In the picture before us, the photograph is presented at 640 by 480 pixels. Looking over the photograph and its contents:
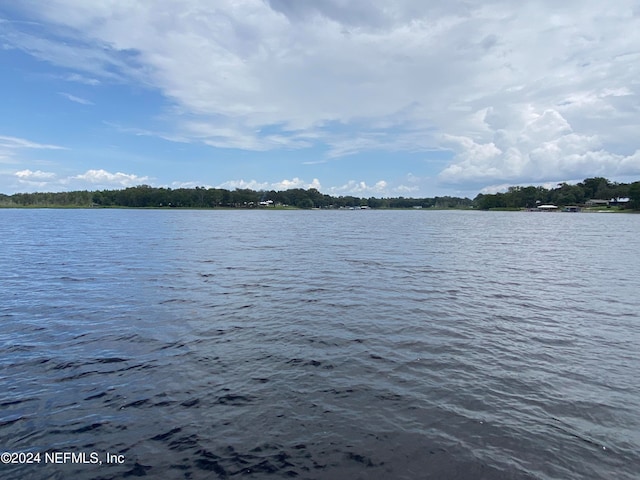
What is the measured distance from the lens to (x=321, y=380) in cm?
1190

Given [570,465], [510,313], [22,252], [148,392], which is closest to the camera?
[570,465]

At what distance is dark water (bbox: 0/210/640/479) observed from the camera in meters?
8.45

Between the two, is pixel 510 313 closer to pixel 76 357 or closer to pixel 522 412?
pixel 522 412

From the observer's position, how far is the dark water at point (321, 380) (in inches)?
332

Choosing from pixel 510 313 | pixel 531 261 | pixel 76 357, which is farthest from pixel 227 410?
pixel 531 261

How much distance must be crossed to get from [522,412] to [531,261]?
1339 inches

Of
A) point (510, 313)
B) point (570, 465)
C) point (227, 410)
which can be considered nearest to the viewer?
point (570, 465)

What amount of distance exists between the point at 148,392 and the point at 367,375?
6.77m

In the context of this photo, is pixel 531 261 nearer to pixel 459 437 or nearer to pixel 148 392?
pixel 459 437

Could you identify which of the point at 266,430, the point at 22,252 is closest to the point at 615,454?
the point at 266,430

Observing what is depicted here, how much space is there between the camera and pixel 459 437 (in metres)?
9.17

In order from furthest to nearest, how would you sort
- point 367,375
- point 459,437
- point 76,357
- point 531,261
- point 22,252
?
1. point 22,252
2. point 531,261
3. point 76,357
4. point 367,375
5. point 459,437

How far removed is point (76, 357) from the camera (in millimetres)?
13320

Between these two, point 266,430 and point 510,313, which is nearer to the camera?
point 266,430
